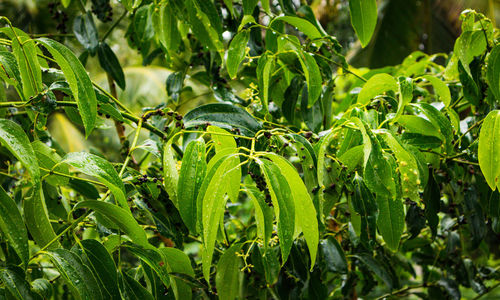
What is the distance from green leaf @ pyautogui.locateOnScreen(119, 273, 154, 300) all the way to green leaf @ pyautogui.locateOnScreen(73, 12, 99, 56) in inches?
29.3

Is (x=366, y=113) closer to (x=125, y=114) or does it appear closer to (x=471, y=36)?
(x=471, y=36)

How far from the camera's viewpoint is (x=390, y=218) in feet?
2.59

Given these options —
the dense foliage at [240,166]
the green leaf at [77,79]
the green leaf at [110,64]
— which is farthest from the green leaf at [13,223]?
the green leaf at [110,64]

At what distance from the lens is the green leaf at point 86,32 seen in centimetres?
126

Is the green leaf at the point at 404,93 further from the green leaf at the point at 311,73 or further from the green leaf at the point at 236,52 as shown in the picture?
the green leaf at the point at 236,52

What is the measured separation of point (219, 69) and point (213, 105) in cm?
38

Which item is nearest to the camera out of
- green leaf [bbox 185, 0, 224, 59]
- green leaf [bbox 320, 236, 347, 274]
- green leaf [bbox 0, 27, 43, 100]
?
green leaf [bbox 0, 27, 43, 100]

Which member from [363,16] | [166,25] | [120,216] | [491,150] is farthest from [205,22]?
[491,150]

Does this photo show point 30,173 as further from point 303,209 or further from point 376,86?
point 376,86

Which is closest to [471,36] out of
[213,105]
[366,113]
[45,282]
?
[366,113]

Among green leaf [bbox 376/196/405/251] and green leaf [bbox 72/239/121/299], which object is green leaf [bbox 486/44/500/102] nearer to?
A: green leaf [bbox 376/196/405/251]

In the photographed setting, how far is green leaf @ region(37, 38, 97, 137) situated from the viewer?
0.65 meters

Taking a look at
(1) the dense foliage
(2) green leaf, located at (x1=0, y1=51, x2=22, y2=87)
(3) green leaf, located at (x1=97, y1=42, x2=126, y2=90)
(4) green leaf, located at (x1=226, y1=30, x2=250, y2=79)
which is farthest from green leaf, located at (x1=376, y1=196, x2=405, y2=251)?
(3) green leaf, located at (x1=97, y1=42, x2=126, y2=90)

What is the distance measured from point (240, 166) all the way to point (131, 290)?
0.27m
